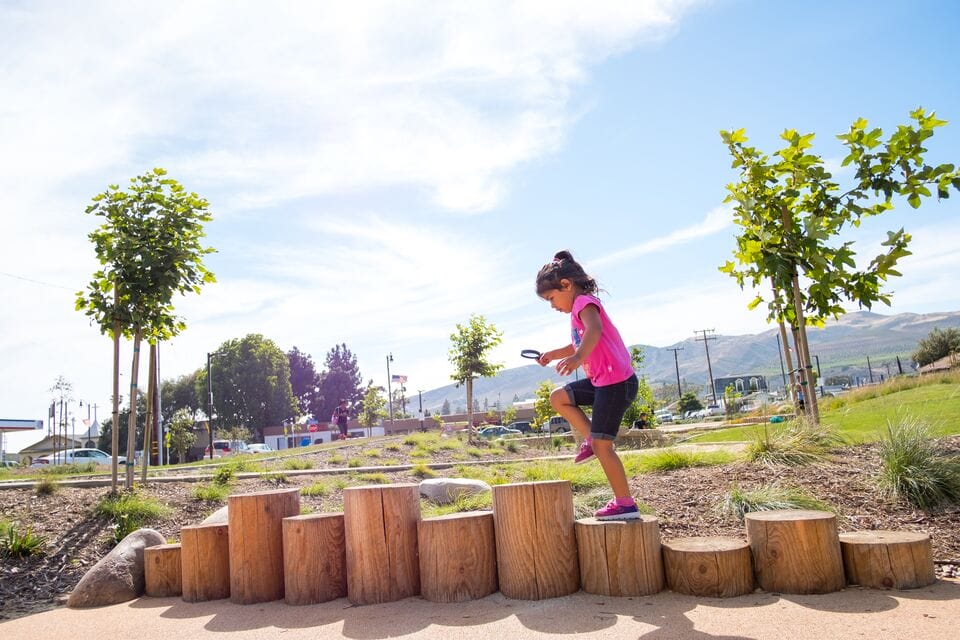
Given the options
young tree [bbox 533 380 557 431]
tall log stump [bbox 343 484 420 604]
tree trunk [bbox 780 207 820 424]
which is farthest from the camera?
young tree [bbox 533 380 557 431]

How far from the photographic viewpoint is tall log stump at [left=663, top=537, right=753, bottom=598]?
3.52 meters

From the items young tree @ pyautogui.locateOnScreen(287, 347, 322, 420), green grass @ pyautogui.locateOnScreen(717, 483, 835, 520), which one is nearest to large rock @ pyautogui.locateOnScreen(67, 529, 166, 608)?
green grass @ pyautogui.locateOnScreen(717, 483, 835, 520)

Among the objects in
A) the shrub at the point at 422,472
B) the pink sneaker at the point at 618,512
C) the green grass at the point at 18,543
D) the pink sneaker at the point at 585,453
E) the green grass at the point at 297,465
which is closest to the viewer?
the pink sneaker at the point at 618,512

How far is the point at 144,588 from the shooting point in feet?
16.4

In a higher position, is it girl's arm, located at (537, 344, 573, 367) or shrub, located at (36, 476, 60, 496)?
girl's arm, located at (537, 344, 573, 367)

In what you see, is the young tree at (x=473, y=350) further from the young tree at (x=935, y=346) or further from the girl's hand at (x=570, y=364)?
the young tree at (x=935, y=346)

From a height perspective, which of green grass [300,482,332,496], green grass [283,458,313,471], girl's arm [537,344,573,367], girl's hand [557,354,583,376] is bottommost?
green grass [300,482,332,496]

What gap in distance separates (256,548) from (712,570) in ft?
8.99

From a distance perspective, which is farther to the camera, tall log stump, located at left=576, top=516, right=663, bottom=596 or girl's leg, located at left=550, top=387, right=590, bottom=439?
girl's leg, located at left=550, top=387, right=590, bottom=439

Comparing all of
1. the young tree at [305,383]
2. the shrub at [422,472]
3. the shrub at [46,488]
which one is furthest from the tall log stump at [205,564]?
the young tree at [305,383]

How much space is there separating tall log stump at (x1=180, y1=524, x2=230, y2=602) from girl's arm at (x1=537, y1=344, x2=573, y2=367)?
241 cm

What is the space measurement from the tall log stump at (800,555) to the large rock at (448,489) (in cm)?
453

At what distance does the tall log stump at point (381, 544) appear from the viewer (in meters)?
3.99

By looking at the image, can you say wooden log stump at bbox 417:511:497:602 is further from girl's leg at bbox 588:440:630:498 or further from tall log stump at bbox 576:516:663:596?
girl's leg at bbox 588:440:630:498
